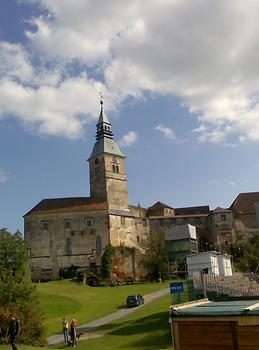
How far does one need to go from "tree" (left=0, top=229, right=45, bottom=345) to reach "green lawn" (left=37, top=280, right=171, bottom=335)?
7.37 meters

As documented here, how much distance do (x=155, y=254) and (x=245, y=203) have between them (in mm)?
29241

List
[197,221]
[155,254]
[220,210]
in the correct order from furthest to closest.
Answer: [197,221] < [220,210] < [155,254]

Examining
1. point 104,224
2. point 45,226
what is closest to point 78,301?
point 104,224

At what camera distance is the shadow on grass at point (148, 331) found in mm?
27531

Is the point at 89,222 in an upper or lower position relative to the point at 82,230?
upper

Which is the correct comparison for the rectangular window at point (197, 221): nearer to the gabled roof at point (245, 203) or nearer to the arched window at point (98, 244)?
the gabled roof at point (245, 203)

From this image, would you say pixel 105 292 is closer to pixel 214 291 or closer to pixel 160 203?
pixel 214 291

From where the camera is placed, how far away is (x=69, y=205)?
84.6m

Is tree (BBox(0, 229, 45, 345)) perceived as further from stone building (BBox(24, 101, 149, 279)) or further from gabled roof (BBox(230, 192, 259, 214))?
gabled roof (BBox(230, 192, 259, 214))

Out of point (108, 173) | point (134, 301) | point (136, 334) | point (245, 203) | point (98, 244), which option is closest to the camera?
point (136, 334)

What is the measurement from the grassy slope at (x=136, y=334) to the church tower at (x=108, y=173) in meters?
48.0

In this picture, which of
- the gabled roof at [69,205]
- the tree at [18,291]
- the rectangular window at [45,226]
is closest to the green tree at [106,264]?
the gabled roof at [69,205]

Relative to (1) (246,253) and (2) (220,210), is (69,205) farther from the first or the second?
(1) (246,253)

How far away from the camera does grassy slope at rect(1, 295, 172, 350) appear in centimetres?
2768
